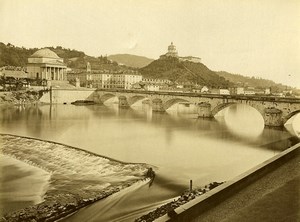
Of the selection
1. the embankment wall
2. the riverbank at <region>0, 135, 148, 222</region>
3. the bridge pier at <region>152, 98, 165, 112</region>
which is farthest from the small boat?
the riverbank at <region>0, 135, 148, 222</region>

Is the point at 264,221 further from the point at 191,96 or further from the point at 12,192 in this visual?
the point at 191,96

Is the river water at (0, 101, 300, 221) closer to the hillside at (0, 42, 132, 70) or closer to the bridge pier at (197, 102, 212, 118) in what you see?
the bridge pier at (197, 102, 212, 118)

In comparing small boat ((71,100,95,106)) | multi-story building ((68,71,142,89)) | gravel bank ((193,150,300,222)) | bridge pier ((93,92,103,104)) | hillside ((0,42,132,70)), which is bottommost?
gravel bank ((193,150,300,222))

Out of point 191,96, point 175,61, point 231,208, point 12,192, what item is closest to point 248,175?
point 231,208

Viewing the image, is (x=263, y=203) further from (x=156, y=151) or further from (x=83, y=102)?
(x=83, y=102)

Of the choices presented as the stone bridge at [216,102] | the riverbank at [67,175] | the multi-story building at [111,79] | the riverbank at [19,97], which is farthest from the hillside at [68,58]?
the riverbank at [67,175]

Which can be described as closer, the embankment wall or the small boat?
the embankment wall

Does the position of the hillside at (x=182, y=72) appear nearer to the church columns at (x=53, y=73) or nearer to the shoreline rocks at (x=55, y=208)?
the church columns at (x=53, y=73)
